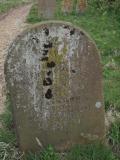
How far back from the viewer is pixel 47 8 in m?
13.1

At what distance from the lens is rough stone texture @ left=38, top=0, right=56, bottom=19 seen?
13.0 metres

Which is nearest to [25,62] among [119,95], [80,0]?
[119,95]

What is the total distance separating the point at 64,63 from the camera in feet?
16.8

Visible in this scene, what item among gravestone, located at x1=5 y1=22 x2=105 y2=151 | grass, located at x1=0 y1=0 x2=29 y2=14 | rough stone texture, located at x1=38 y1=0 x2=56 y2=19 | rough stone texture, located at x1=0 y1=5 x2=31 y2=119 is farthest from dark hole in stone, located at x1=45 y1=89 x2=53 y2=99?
grass, located at x1=0 y1=0 x2=29 y2=14

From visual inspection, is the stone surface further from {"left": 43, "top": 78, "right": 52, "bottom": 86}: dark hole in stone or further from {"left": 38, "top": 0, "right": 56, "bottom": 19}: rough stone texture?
{"left": 43, "top": 78, "right": 52, "bottom": 86}: dark hole in stone

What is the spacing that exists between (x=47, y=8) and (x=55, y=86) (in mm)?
8125

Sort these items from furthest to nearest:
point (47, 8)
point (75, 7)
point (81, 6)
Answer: point (75, 7) → point (81, 6) → point (47, 8)

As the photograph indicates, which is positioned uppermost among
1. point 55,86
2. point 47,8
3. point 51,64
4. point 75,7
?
point 51,64

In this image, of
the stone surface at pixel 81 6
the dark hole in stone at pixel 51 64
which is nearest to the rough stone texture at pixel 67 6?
the stone surface at pixel 81 6

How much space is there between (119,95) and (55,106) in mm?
1671

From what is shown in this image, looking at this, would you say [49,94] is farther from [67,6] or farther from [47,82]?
[67,6]

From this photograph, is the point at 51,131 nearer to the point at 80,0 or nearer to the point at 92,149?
the point at 92,149

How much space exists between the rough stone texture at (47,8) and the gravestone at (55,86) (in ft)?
26.2

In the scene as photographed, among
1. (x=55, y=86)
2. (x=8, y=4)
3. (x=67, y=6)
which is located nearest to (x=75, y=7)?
(x=67, y=6)
